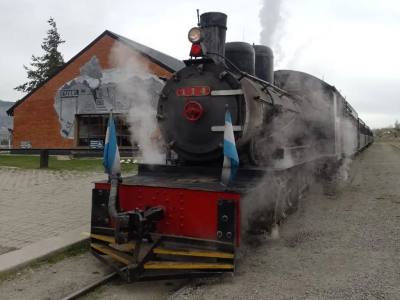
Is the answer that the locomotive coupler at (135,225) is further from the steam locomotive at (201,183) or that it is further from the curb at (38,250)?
the curb at (38,250)

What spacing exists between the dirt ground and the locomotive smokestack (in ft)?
8.44

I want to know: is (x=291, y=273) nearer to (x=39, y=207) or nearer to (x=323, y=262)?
(x=323, y=262)

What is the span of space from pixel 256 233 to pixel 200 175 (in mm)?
1154

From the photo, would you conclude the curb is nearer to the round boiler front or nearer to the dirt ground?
the dirt ground

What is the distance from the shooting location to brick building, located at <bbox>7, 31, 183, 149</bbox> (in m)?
24.1

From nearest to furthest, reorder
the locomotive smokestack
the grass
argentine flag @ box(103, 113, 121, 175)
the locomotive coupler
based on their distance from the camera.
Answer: the locomotive coupler, argentine flag @ box(103, 113, 121, 175), the locomotive smokestack, the grass

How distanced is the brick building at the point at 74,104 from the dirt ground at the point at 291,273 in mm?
18032

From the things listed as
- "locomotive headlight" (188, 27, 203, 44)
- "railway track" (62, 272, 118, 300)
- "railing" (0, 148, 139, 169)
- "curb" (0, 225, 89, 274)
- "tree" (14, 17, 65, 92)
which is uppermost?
"tree" (14, 17, 65, 92)

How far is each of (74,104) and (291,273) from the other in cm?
2283

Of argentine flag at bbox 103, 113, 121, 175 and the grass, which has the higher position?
argentine flag at bbox 103, 113, 121, 175

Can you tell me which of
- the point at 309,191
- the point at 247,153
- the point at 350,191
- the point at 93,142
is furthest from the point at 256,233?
the point at 93,142

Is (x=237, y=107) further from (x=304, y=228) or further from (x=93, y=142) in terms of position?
(x=93, y=142)

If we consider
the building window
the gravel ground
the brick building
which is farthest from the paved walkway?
the building window

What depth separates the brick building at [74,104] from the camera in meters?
24.1
